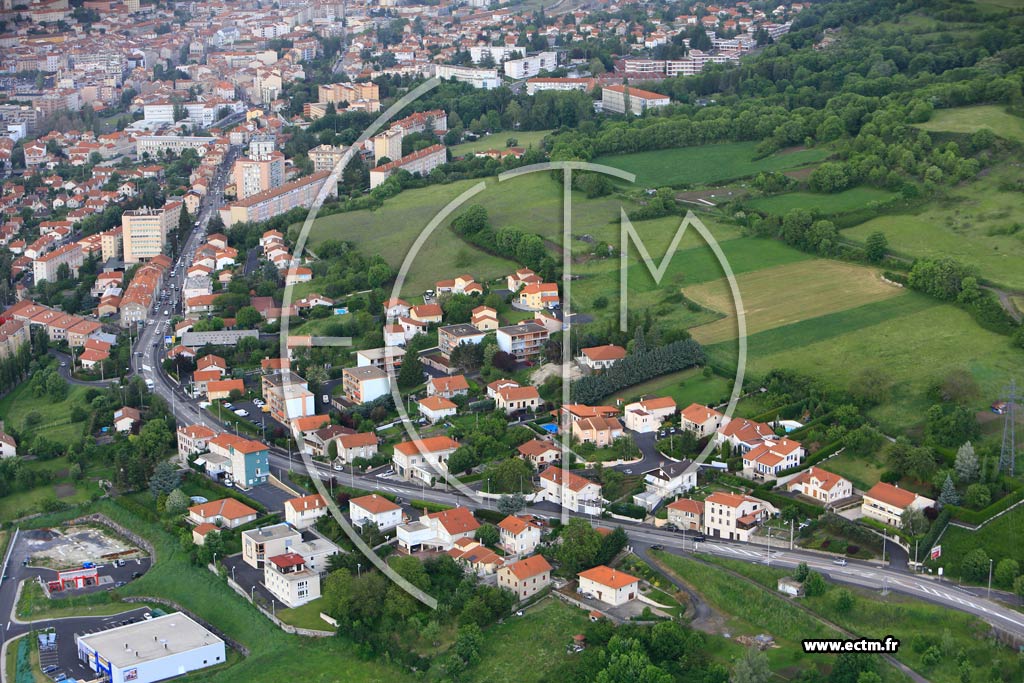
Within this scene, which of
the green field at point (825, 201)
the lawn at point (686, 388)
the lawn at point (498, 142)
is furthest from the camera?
the lawn at point (498, 142)

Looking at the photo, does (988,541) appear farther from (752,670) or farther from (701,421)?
(701,421)

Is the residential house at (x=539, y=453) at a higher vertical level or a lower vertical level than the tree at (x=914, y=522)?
lower

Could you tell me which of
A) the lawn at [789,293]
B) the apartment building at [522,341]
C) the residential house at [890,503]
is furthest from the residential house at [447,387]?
the residential house at [890,503]

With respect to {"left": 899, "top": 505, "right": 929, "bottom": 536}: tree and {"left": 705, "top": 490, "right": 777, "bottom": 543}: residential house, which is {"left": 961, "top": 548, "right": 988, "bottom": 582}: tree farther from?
{"left": 705, "top": 490, "right": 777, "bottom": 543}: residential house

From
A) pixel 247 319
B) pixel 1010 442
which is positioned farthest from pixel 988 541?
pixel 247 319

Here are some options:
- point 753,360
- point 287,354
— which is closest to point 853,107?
point 753,360

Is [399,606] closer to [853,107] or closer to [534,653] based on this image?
[534,653]

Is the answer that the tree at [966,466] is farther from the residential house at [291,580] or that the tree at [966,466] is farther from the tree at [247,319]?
the tree at [247,319]
